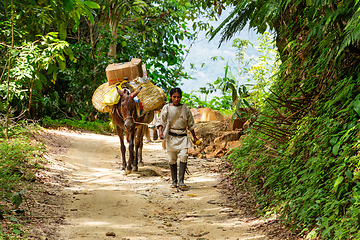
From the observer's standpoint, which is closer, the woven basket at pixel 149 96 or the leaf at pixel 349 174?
the leaf at pixel 349 174

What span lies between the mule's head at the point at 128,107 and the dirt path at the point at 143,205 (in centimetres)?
112

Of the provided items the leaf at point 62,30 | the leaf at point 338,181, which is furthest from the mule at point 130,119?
the leaf at point 338,181

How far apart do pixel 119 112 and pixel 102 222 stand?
3.77 m

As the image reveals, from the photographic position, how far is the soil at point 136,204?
4.27 meters

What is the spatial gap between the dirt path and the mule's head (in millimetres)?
1121

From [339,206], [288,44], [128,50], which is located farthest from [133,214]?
[128,50]

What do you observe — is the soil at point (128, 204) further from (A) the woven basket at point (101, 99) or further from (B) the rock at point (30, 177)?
(A) the woven basket at point (101, 99)

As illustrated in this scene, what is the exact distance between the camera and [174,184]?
6.90m

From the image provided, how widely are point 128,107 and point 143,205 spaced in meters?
2.68

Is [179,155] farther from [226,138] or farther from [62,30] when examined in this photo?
[62,30]

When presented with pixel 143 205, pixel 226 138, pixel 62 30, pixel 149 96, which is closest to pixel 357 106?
pixel 62 30

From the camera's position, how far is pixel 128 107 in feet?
25.5

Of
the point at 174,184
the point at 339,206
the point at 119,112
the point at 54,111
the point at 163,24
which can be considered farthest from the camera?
the point at 54,111

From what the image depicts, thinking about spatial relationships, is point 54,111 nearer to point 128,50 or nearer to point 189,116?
point 128,50
